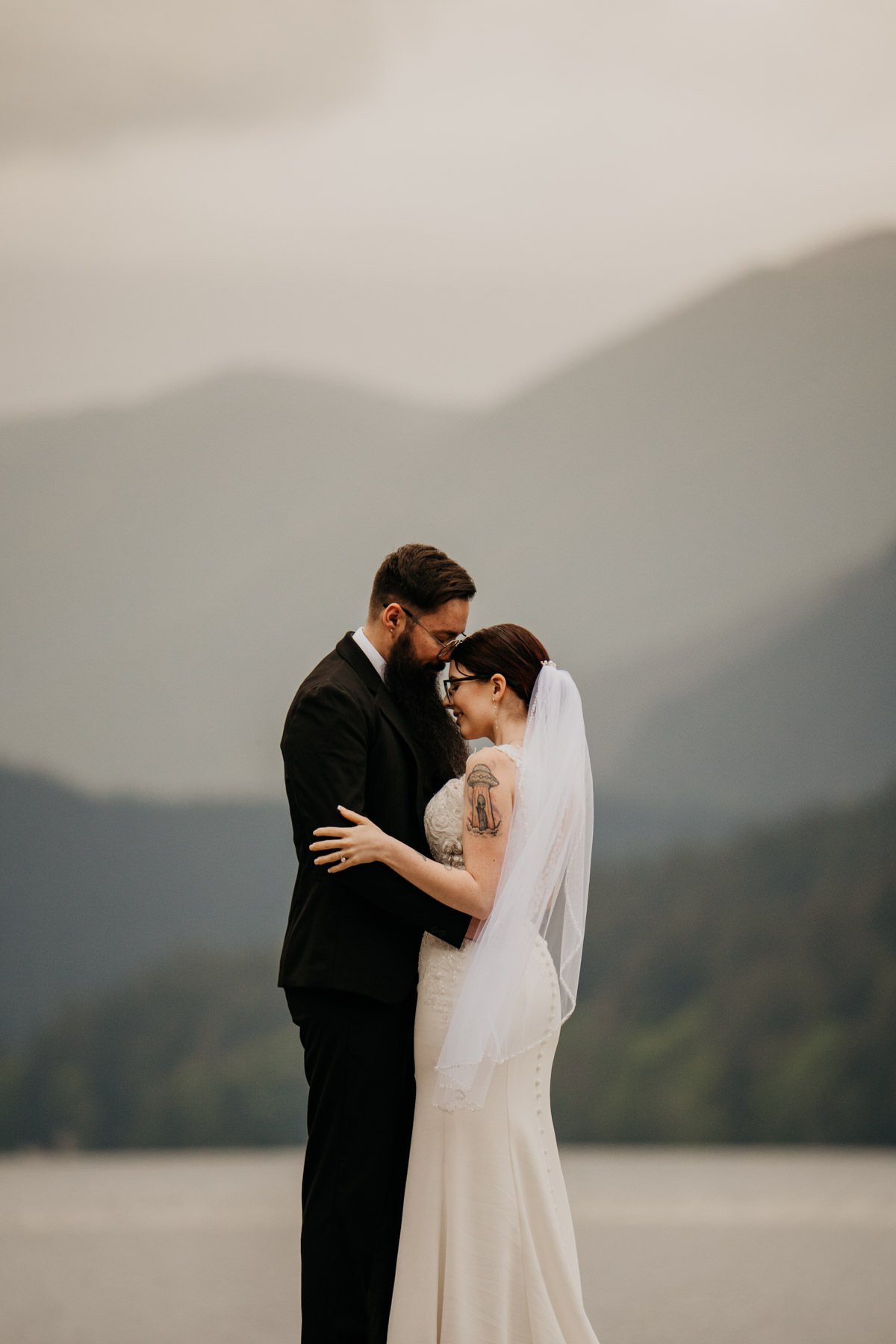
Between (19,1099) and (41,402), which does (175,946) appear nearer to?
(19,1099)

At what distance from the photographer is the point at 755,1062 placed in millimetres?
6039

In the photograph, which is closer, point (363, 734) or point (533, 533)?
point (363, 734)

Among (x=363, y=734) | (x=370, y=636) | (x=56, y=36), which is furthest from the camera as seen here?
(x=56, y=36)

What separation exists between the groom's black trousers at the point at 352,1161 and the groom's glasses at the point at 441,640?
2.25 ft

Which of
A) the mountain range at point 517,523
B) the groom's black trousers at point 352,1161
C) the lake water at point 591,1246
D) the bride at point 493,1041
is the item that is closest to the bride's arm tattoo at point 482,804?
the bride at point 493,1041

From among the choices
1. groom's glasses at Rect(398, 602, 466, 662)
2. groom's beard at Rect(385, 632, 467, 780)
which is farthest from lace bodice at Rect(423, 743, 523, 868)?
groom's glasses at Rect(398, 602, 466, 662)

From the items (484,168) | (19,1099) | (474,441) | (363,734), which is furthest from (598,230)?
(19,1099)

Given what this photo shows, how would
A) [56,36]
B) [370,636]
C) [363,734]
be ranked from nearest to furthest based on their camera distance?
[363,734] → [370,636] → [56,36]

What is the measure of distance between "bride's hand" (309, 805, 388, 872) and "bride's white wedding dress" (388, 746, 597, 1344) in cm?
30

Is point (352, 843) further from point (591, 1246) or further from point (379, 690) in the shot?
point (591, 1246)

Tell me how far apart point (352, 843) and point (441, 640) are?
0.50 meters

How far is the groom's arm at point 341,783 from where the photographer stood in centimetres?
236

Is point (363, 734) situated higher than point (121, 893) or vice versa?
point (363, 734)

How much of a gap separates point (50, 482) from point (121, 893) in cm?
202
